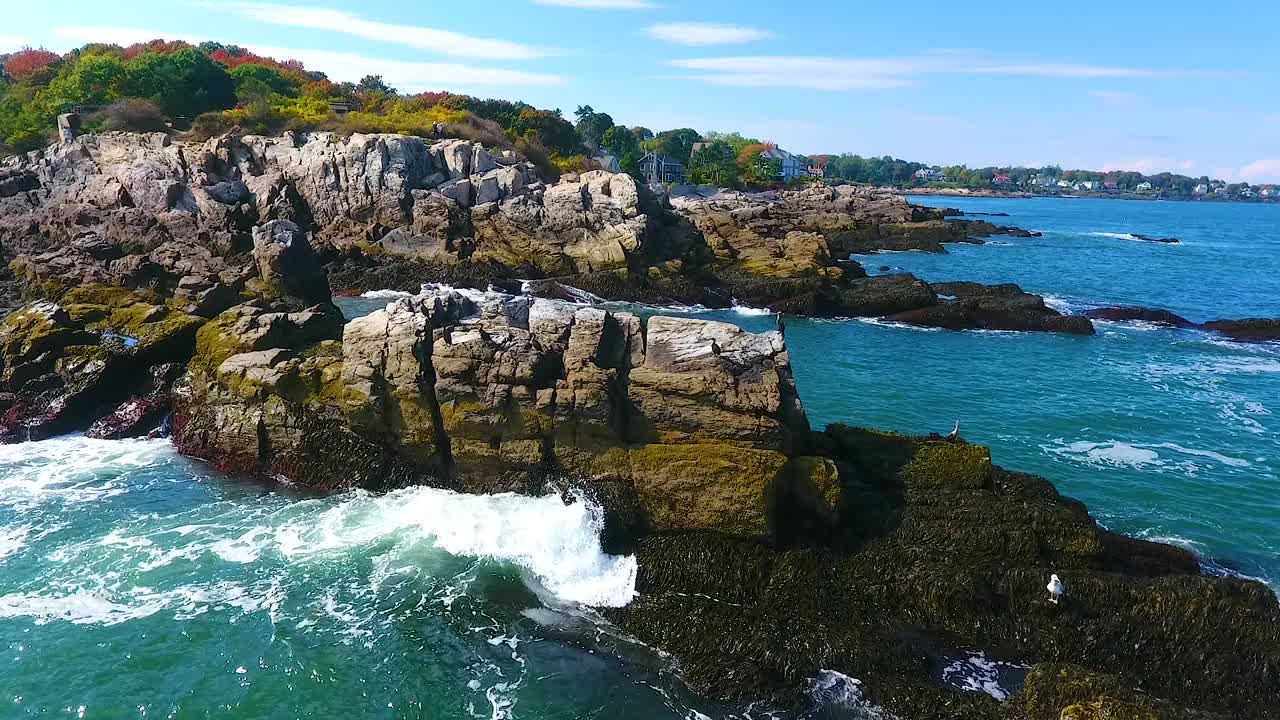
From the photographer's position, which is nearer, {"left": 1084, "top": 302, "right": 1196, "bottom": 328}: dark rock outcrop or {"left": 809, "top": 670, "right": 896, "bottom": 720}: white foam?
{"left": 809, "top": 670, "right": 896, "bottom": 720}: white foam

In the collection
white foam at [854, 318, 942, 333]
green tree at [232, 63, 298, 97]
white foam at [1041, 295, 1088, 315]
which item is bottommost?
white foam at [854, 318, 942, 333]

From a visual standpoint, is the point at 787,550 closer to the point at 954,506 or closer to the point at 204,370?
the point at 954,506

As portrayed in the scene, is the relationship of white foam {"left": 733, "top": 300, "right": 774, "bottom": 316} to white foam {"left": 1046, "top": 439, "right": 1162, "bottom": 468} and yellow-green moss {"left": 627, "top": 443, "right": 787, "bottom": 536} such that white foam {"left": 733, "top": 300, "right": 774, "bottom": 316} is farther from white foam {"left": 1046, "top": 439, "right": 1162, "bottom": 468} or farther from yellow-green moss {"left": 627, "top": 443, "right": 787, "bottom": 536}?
yellow-green moss {"left": 627, "top": 443, "right": 787, "bottom": 536}

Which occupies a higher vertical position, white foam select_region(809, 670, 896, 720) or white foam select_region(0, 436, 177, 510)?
white foam select_region(0, 436, 177, 510)

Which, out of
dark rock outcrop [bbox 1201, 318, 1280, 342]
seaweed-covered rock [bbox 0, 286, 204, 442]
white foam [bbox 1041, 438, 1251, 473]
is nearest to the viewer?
seaweed-covered rock [bbox 0, 286, 204, 442]

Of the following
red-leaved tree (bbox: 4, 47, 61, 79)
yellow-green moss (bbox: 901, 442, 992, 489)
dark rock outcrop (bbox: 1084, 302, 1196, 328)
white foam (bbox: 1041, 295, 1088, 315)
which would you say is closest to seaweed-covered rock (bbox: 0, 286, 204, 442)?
yellow-green moss (bbox: 901, 442, 992, 489)

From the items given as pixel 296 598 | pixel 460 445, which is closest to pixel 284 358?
pixel 460 445
